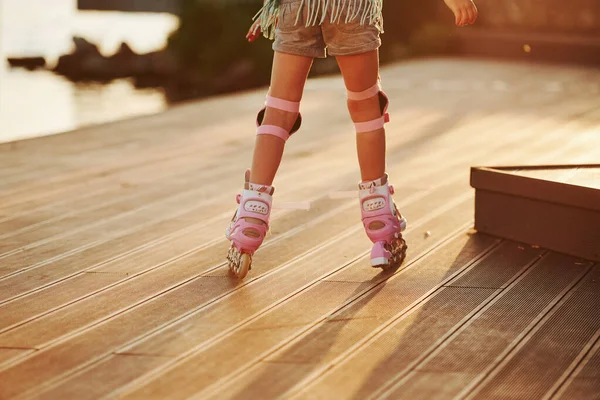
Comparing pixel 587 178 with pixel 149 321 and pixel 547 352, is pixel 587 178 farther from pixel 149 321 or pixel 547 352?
pixel 149 321

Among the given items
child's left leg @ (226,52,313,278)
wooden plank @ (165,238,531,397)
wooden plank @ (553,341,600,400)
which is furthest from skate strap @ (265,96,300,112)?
wooden plank @ (553,341,600,400)

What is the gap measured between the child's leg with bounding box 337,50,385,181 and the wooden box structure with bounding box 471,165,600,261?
445mm

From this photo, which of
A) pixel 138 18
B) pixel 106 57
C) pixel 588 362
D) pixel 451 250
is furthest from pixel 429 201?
pixel 138 18

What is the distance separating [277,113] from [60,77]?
18.6 meters

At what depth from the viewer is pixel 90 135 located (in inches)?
194

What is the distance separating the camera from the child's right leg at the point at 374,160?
2.57 meters

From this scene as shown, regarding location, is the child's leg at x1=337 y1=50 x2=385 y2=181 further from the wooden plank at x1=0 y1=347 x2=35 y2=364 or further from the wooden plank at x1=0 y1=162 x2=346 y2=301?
the wooden plank at x1=0 y1=347 x2=35 y2=364

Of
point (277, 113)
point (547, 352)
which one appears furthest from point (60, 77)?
point (547, 352)

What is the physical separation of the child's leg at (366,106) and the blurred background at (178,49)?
4.33 metres

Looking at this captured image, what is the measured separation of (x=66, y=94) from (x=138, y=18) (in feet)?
57.1

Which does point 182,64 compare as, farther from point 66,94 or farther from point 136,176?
point 136,176

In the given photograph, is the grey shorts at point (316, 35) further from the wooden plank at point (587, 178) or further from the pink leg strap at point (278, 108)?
the wooden plank at point (587, 178)

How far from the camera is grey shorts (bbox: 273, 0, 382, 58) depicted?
2484 mm

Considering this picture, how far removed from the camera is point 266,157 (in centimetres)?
255
